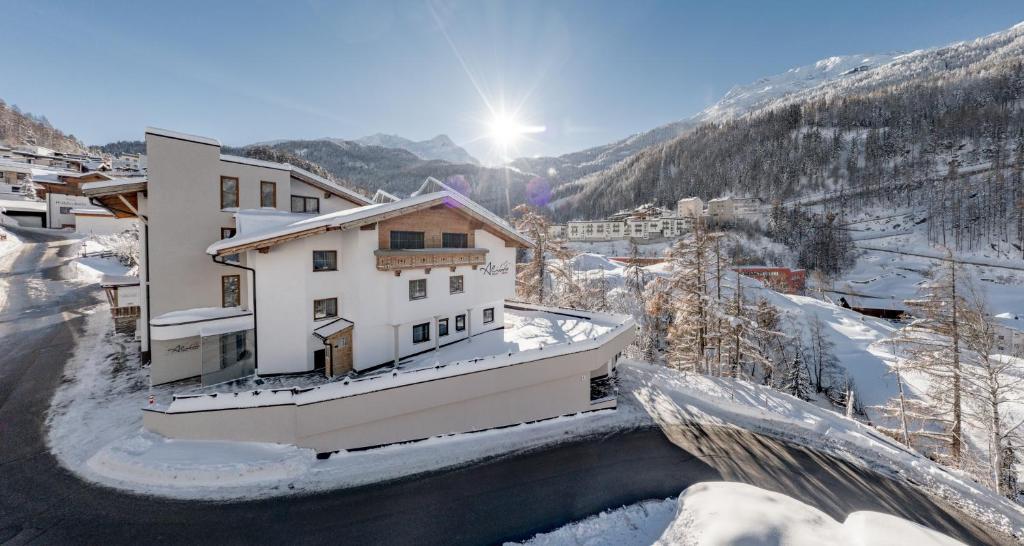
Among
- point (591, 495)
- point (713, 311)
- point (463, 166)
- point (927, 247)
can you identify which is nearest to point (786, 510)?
point (591, 495)

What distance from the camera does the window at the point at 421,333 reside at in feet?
47.1

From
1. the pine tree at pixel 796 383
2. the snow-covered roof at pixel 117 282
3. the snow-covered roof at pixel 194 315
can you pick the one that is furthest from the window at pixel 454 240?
the pine tree at pixel 796 383

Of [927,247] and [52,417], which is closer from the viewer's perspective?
[52,417]

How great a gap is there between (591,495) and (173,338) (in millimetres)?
13883

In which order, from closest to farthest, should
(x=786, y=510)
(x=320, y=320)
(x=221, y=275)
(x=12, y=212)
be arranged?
(x=786, y=510)
(x=320, y=320)
(x=221, y=275)
(x=12, y=212)

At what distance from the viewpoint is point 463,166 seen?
16150 cm

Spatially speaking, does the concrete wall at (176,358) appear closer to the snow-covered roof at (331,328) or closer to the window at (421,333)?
the snow-covered roof at (331,328)

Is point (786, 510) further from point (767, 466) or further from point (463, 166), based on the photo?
point (463, 166)

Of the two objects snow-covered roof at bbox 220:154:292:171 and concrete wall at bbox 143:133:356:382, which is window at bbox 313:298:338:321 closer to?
concrete wall at bbox 143:133:356:382

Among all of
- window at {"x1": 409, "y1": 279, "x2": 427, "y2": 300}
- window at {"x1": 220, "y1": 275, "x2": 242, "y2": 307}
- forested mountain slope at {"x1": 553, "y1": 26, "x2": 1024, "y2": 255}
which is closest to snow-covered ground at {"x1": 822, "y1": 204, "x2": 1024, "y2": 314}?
forested mountain slope at {"x1": 553, "y1": 26, "x2": 1024, "y2": 255}

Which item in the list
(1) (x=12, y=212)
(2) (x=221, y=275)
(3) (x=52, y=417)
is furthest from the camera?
(1) (x=12, y=212)

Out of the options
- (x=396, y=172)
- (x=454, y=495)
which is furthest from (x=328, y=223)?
(x=396, y=172)

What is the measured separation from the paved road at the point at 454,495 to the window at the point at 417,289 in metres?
6.76

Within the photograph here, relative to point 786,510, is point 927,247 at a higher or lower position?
higher
